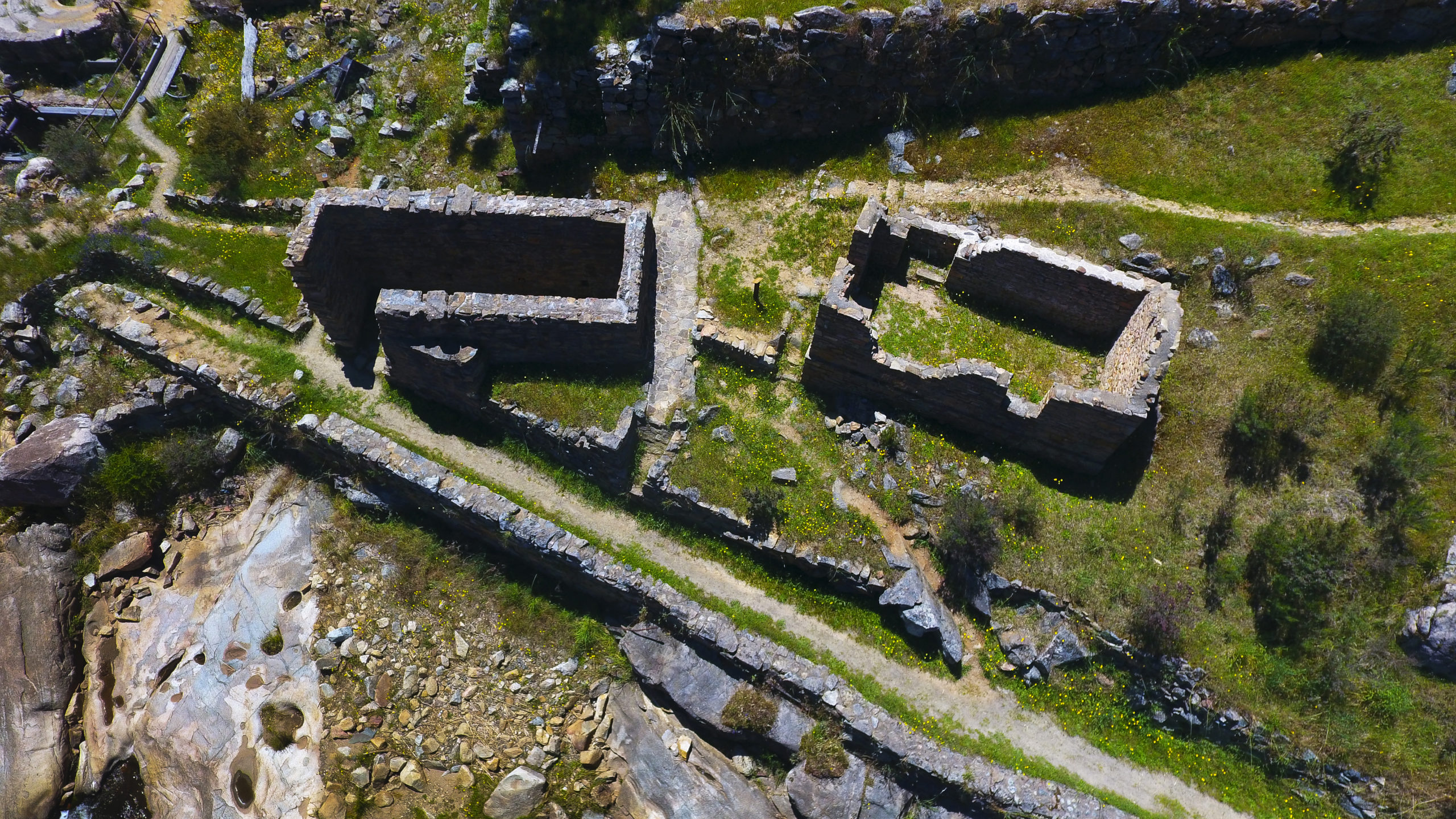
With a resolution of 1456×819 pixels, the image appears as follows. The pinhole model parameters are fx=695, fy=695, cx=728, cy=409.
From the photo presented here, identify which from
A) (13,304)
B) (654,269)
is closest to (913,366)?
(654,269)

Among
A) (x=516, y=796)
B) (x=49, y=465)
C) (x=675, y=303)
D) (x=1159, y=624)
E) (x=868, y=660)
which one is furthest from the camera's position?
(x=675, y=303)

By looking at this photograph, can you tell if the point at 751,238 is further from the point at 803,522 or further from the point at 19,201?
the point at 19,201

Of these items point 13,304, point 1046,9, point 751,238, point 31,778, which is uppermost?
point 1046,9

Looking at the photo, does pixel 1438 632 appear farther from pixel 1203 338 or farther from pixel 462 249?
pixel 462 249

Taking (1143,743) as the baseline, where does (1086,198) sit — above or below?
above

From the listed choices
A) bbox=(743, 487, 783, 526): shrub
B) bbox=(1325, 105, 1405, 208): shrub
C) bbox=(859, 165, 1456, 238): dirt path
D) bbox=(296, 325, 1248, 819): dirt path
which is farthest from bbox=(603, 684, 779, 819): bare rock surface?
bbox=(1325, 105, 1405, 208): shrub

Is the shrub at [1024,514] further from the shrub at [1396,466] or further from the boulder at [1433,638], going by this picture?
the boulder at [1433,638]

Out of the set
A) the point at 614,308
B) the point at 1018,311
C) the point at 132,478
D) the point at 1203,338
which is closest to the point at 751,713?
the point at 614,308
